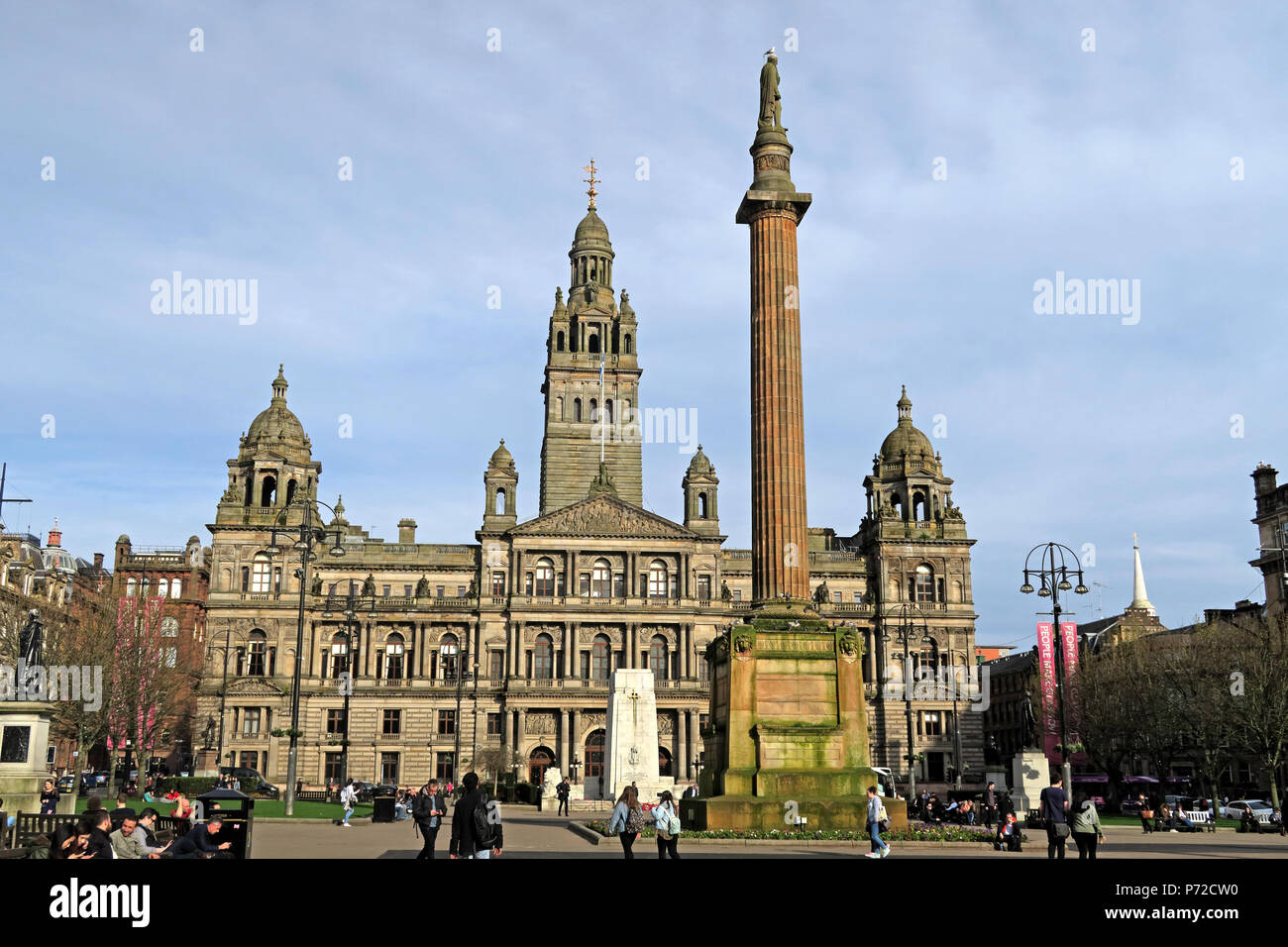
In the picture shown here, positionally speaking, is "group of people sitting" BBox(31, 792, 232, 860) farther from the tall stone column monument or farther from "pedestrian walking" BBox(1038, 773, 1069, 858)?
"pedestrian walking" BBox(1038, 773, 1069, 858)

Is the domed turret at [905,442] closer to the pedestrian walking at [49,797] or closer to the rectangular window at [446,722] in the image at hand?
the rectangular window at [446,722]

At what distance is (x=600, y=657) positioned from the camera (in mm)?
Answer: 89188

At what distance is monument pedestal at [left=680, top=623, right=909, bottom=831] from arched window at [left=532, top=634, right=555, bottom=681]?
194 feet

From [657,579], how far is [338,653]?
25832 mm

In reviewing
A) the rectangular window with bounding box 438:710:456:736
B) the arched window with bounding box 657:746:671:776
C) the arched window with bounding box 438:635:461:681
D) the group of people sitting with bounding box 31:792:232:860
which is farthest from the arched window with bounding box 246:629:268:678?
the group of people sitting with bounding box 31:792:232:860

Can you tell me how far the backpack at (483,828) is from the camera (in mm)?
18312

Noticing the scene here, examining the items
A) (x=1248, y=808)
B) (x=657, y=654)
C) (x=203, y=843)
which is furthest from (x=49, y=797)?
(x=657, y=654)

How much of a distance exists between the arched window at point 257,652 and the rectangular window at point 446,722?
14129 mm

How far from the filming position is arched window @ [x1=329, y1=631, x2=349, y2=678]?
9012cm

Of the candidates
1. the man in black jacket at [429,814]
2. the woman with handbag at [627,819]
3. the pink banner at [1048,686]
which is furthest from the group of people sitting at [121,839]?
the pink banner at [1048,686]

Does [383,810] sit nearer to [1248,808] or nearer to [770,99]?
[770,99]
